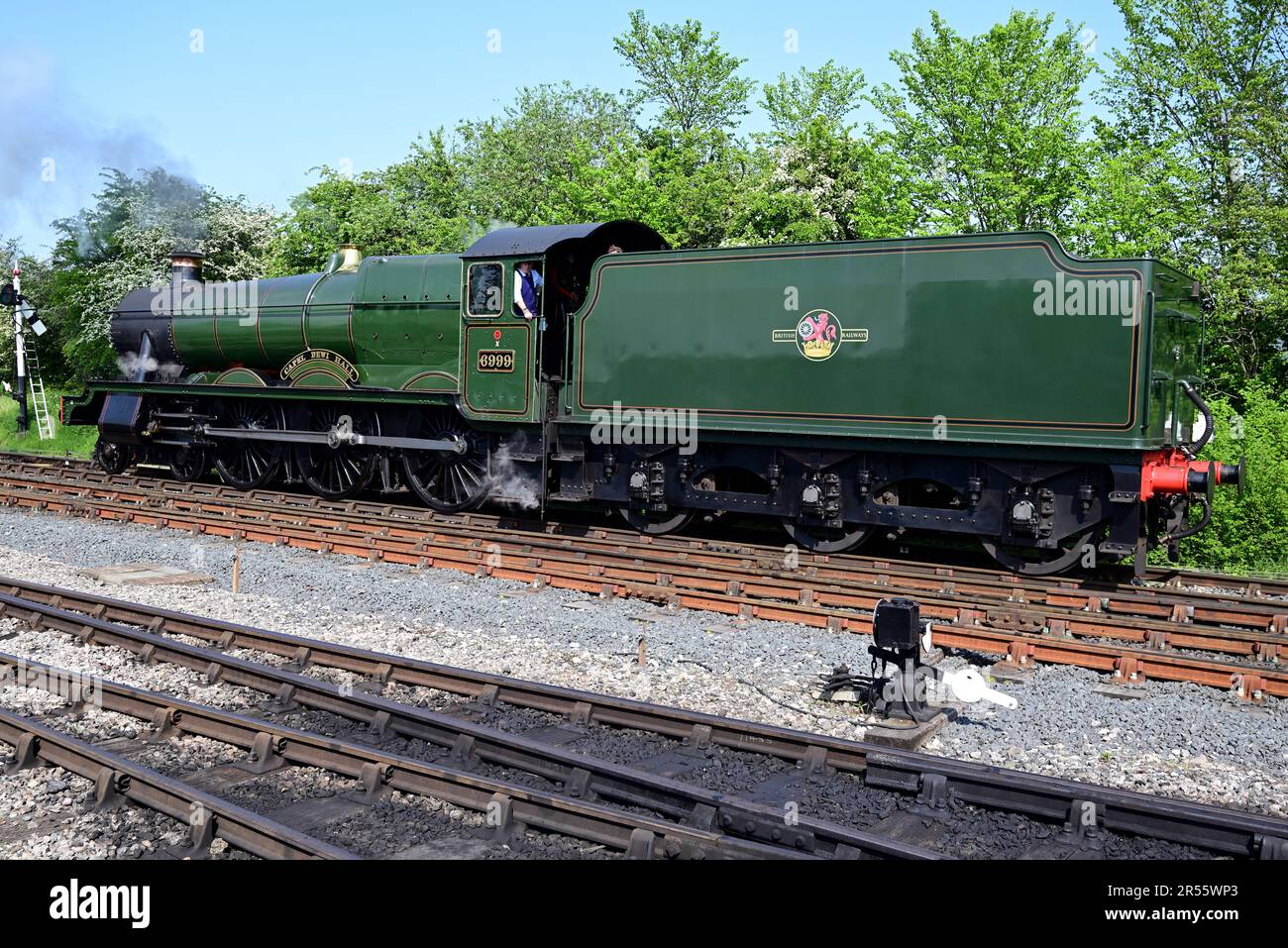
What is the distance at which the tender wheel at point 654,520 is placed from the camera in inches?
498

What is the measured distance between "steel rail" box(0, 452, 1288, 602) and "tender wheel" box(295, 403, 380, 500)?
0.33 meters

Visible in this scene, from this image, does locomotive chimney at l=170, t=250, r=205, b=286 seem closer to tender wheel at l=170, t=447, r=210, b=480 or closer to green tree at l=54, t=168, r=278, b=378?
tender wheel at l=170, t=447, r=210, b=480

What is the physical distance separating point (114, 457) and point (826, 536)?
40.4 ft

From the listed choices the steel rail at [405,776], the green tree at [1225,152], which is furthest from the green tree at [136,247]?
the steel rail at [405,776]

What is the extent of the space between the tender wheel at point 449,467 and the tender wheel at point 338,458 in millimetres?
650

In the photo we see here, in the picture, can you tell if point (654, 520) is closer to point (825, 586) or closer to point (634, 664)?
point (825, 586)

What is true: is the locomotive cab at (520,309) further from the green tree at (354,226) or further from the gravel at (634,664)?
the green tree at (354,226)

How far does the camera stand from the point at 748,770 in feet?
18.7

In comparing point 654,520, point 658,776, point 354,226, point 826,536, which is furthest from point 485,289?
point 354,226

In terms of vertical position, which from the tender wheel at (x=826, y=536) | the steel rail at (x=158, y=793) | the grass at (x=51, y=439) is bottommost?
the steel rail at (x=158, y=793)

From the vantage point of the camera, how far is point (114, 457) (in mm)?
18047

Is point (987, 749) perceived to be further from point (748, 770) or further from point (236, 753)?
point (236, 753)

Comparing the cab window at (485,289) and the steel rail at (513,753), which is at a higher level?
the cab window at (485,289)
